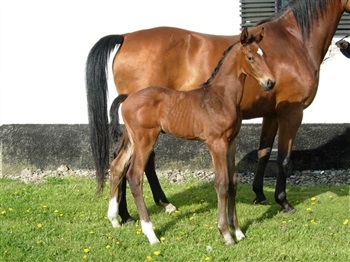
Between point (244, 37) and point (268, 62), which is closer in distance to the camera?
point (244, 37)

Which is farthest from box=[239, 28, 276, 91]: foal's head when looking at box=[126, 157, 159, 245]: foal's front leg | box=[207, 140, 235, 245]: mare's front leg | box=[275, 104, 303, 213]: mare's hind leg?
box=[275, 104, 303, 213]: mare's hind leg

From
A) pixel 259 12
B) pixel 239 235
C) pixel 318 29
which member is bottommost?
pixel 239 235

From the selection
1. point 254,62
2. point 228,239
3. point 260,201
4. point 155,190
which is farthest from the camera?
point 260,201

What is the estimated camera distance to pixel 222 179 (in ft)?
21.5

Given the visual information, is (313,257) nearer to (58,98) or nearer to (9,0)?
(58,98)

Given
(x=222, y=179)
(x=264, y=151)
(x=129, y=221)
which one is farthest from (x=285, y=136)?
(x=129, y=221)

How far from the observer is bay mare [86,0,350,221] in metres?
7.88

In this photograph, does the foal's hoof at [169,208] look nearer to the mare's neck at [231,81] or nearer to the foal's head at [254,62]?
the mare's neck at [231,81]

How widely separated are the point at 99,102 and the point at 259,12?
12.5ft

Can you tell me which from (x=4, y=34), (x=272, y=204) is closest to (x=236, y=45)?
(x=272, y=204)

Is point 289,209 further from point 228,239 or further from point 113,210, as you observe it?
point 113,210

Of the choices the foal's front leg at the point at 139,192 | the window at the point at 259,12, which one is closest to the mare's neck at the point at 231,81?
the foal's front leg at the point at 139,192

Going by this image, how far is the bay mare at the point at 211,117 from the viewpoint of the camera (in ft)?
21.3

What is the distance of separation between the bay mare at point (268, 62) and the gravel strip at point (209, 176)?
198 cm
